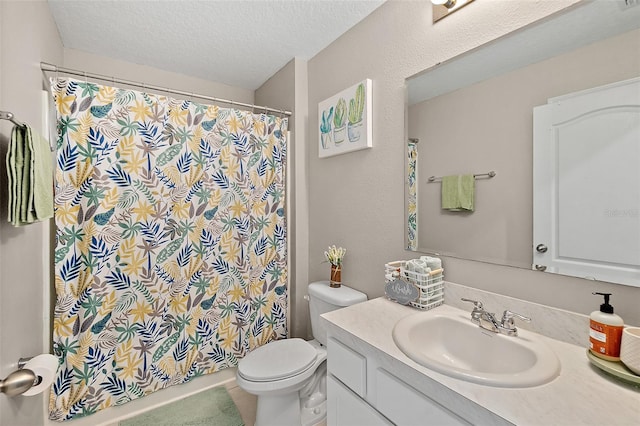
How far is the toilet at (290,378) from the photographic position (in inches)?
57.0

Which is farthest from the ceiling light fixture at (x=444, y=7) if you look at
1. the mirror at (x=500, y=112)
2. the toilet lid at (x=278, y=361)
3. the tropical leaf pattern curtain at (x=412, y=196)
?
the toilet lid at (x=278, y=361)

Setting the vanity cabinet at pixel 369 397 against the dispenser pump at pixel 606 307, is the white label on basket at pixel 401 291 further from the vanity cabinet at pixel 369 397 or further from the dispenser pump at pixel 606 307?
the dispenser pump at pixel 606 307

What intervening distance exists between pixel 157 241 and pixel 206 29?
135cm

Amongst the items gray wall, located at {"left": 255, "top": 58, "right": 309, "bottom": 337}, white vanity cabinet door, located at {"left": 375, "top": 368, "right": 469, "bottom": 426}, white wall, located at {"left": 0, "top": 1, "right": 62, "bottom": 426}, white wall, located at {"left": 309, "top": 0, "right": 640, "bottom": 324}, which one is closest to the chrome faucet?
white wall, located at {"left": 309, "top": 0, "right": 640, "bottom": 324}

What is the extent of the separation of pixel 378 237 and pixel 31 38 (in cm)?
188

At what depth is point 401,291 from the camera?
129 cm

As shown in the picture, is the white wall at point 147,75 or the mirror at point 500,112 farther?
the white wall at point 147,75

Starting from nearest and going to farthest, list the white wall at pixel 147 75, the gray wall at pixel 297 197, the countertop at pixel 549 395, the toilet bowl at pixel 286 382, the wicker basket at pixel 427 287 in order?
the countertop at pixel 549 395 → the wicker basket at pixel 427 287 → the toilet bowl at pixel 286 382 → the white wall at pixel 147 75 → the gray wall at pixel 297 197

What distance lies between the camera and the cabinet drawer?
0.99 metres

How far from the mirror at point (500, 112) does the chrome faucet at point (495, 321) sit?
19 centimetres

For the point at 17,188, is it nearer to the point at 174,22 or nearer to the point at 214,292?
the point at 214,292

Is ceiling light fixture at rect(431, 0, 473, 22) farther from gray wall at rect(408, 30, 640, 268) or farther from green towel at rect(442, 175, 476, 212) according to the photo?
green towel at rect(442, 175, 476, 212)

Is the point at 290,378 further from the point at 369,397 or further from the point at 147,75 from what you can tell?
the point at 147,75

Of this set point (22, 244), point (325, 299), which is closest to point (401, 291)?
point (325, 299)
